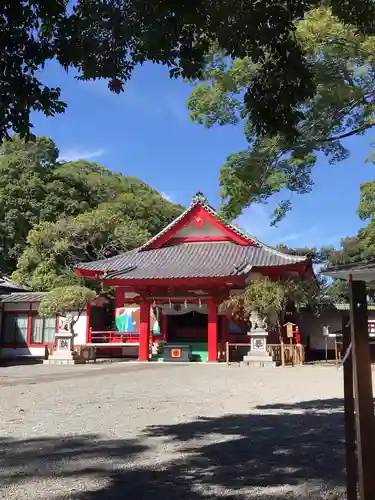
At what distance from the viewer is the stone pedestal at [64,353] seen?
21750 millimetres

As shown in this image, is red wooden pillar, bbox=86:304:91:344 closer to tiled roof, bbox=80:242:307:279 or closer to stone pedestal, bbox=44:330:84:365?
tiled roof, bbox=80:242:307:279

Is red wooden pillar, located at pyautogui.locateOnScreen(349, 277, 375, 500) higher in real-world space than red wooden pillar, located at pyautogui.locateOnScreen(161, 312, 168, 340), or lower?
lower

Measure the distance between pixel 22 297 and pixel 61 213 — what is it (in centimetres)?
921

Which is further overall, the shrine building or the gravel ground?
the shrine building

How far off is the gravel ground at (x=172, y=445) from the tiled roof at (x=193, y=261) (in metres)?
12.3

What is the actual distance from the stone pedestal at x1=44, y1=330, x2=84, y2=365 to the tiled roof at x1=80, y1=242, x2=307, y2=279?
3228 mm

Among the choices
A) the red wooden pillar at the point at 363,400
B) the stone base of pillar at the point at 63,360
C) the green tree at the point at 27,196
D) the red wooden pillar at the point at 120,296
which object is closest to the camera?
the red wooden pillar at the point at 363,400

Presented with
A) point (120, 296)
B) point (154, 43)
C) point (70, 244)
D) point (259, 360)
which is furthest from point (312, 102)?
point (70, 244)

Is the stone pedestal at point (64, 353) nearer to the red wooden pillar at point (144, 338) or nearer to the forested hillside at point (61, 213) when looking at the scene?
the red wooden pillar at point (144, 338)

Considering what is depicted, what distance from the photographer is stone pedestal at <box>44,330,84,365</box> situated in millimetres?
21750

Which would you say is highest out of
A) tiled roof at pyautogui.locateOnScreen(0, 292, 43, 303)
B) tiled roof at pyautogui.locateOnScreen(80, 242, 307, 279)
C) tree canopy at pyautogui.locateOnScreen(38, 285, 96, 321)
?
tiled roof at pyautogui.locateOnScreen(80, 242, 307, 279)

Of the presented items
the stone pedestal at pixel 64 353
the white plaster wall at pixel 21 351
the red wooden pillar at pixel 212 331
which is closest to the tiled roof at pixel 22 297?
the white plaster wall at pixel 21 351

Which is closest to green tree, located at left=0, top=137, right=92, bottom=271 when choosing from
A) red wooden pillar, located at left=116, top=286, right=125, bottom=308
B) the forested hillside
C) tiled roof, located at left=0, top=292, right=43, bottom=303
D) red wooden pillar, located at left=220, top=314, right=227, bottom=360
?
the forested hillside

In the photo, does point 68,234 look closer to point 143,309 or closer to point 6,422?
point 143,309
